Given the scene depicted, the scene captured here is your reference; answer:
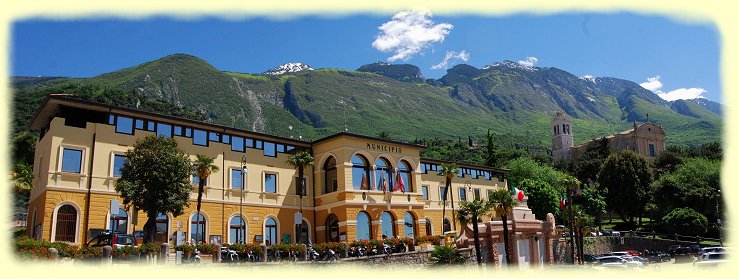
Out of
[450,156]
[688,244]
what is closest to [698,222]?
[688,244]

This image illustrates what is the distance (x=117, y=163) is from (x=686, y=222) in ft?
179

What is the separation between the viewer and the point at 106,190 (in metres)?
33.2

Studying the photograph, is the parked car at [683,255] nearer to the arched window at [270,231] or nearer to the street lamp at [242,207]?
the arched window at [270,231]

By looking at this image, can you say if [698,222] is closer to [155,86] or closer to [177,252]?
[177,252]

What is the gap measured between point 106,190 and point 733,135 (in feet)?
108

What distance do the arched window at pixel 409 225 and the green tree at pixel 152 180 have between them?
1918 cm

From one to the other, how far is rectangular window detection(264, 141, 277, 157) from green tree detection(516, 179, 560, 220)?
3161cm

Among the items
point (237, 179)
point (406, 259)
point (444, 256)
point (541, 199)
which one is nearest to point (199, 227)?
point (237, 179)

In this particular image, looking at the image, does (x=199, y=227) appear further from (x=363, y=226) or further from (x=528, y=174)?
(x=528, y=174)

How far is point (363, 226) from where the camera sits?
42.1m

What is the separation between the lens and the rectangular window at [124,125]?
113ft

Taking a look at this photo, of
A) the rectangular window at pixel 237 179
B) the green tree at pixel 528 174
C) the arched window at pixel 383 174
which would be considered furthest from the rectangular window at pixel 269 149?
the green tree at pixel 528 174

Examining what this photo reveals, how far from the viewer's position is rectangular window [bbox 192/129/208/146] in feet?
124

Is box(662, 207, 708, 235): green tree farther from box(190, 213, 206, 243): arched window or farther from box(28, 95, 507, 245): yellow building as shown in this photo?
box(190, 213, 206, 243): arched window
